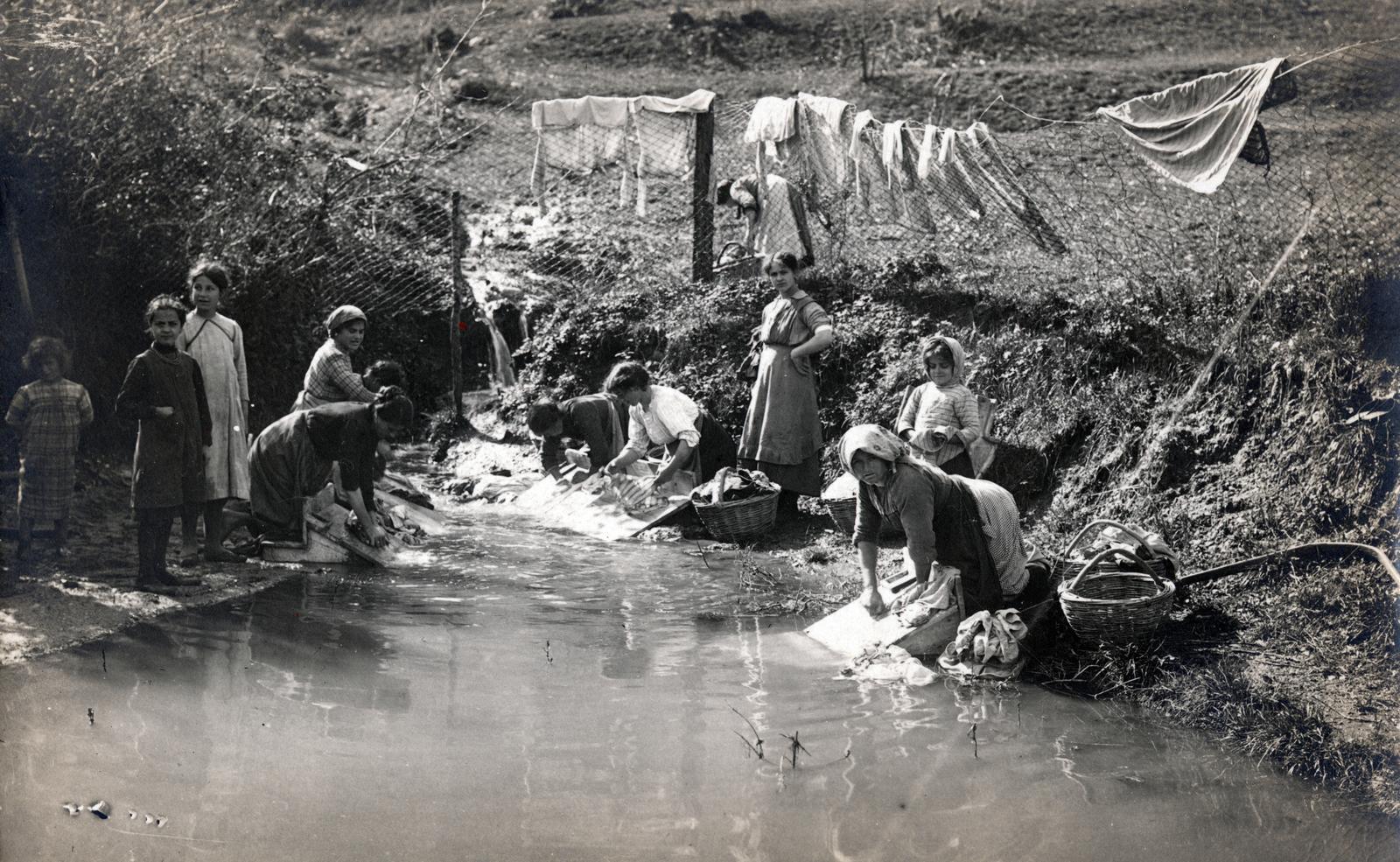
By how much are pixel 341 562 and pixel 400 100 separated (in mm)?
14956

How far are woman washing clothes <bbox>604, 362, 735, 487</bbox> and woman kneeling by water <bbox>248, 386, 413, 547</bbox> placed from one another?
1658mm

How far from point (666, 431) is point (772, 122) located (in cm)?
348

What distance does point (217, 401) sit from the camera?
686 centimetres

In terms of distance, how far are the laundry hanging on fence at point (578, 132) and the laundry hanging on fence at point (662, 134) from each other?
18 cm

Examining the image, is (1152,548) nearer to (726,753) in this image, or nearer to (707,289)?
(726,753)

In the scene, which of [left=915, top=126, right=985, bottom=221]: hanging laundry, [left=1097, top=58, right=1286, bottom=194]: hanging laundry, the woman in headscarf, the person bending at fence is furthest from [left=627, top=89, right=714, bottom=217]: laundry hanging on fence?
[left=1097, top=58, right=1286, bottom=194]: hanging laundry

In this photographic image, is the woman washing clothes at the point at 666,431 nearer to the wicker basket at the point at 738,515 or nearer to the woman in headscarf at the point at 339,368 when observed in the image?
the wicker basket at the point at 738,515

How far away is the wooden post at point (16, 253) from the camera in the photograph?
681 centimetres

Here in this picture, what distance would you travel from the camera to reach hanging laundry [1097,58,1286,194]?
639 centimetres

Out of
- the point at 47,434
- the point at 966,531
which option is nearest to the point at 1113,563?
the point at 966,531

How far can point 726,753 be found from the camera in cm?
458

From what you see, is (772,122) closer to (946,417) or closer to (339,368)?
(946,417)

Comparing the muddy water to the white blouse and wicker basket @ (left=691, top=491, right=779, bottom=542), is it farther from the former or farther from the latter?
the white blouse

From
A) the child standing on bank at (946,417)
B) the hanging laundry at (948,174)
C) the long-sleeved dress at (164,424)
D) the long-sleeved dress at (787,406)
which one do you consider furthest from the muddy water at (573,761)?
the hanging laundry at (948,174)
